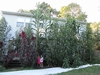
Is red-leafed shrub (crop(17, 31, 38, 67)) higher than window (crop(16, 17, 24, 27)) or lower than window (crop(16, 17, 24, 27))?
lower

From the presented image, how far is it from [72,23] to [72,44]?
85.6 inches

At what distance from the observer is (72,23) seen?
43.9 feet

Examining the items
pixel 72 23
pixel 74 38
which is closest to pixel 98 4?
pixel 72 23

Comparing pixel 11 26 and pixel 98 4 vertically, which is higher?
pixel 98 4

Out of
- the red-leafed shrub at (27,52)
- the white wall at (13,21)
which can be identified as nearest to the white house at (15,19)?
the white wall at (13,21)

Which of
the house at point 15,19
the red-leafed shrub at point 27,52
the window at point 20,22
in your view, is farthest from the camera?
the window at point 20,22

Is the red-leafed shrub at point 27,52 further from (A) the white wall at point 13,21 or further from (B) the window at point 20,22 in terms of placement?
(B) the window at point 20,22

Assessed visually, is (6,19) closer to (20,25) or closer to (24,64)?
(20,25)

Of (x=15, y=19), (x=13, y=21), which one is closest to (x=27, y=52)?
(x=13, y=21)

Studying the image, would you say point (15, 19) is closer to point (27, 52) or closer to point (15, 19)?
point (15, 19)

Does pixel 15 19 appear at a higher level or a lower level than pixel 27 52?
higher

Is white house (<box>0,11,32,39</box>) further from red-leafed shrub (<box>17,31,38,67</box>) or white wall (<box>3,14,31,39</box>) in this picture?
red-leafed shrub (<box>17,31,38,67</box>)

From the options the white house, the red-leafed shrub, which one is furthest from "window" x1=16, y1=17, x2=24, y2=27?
the red-leafed shrub

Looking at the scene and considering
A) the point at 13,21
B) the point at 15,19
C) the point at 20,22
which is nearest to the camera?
the point at 13,21
